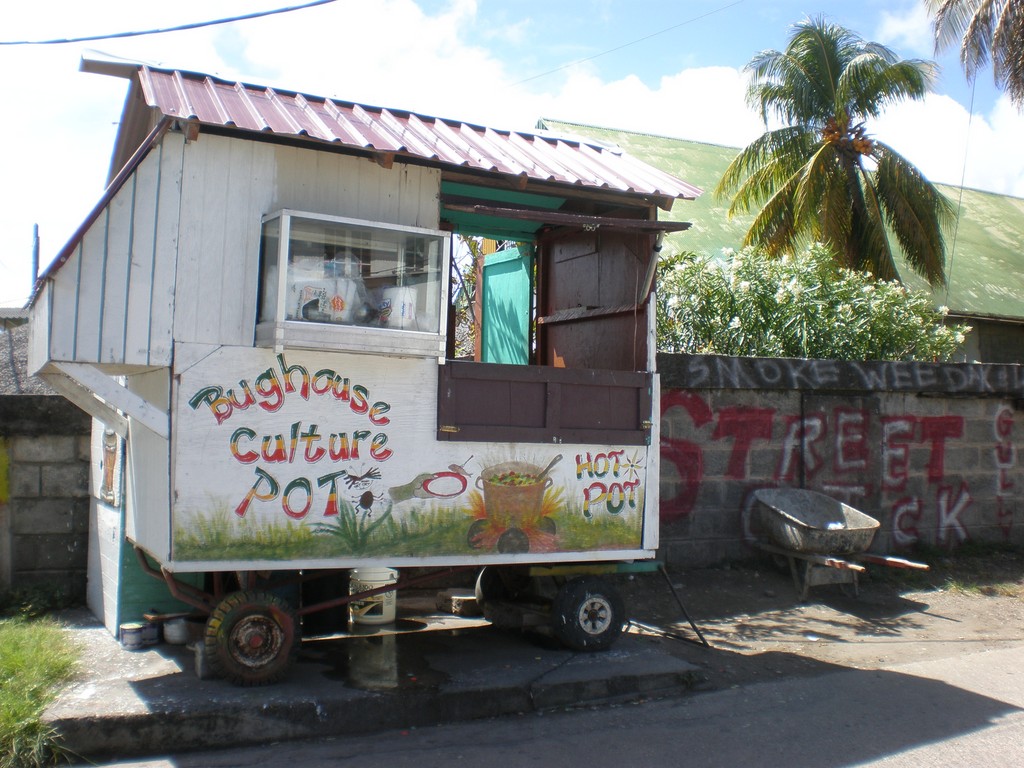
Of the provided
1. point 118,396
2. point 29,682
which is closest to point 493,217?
point 118,396

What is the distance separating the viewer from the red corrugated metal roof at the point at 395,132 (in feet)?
16.4

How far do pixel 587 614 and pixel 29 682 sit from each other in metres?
3.35

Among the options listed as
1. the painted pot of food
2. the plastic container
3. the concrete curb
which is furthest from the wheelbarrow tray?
the plastic container

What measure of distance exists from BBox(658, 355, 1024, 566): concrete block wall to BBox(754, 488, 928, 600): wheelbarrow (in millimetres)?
249

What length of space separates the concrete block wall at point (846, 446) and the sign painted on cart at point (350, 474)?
8.42 feet

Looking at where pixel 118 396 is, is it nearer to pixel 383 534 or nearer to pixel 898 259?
pixel 383 534

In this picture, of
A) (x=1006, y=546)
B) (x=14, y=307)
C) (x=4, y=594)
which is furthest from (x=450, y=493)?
(x=14, y=307)

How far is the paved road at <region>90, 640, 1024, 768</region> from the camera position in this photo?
455 cm

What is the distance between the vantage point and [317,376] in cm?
512

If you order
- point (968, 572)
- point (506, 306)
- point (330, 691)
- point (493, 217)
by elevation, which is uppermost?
point (493, 217)

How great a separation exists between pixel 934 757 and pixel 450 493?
3.01 m

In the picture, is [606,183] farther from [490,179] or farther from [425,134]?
[425,134]

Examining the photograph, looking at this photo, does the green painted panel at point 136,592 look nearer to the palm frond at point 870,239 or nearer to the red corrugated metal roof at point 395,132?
the red corrugated metal roof at point 395,132

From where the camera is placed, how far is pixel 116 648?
18.8 ft
